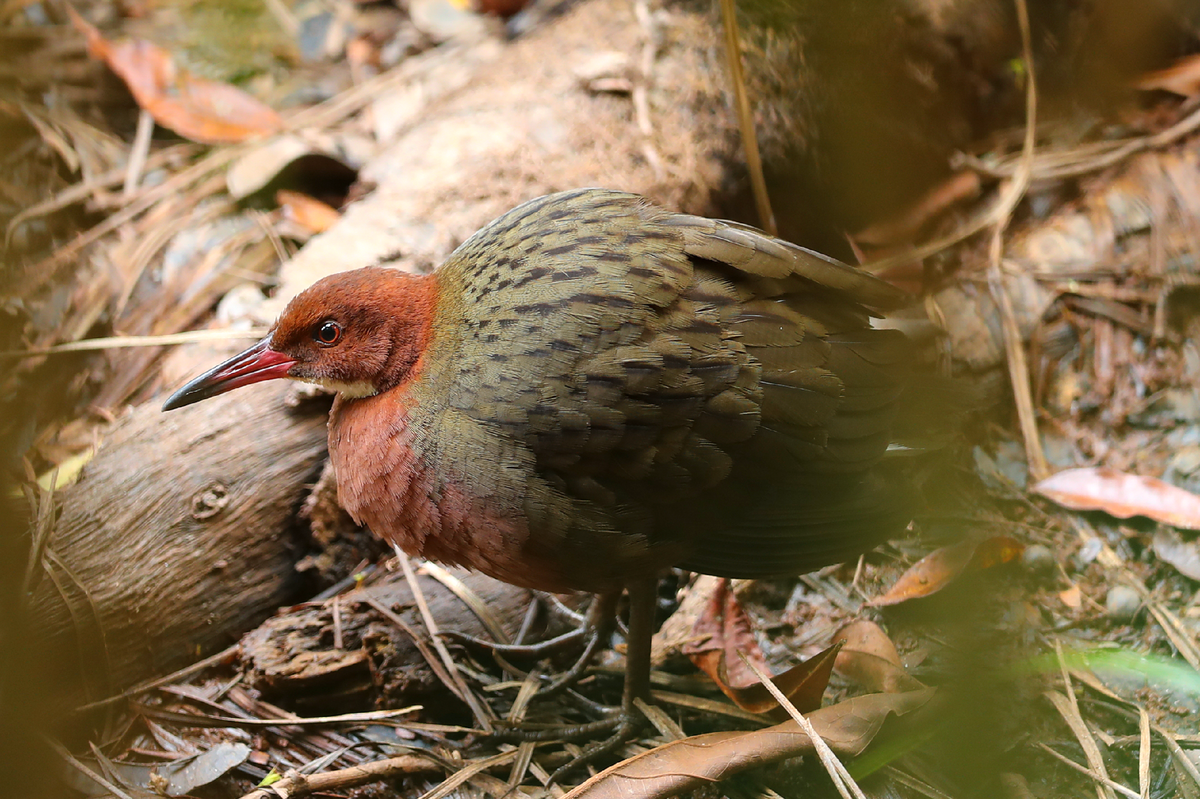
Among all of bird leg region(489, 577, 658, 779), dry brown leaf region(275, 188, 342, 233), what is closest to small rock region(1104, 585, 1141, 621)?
bird leg region(489, 577, 658, 779)

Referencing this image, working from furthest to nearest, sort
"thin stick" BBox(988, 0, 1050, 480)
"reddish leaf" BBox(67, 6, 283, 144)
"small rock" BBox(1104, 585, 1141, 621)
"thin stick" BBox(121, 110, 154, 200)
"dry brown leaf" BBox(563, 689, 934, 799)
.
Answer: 1. "reddish leaf" BBox(67, 6, 283, 144)
2. "thin stick" BBox(121, 110, 154, 200)
3. "thin stick" BBox(988, 0, 1050, 480)
4. "small rock" BBox(1104, 585, 1141, 621)
5. "dry brown leaf" BBox(563, 689, 934, 799)

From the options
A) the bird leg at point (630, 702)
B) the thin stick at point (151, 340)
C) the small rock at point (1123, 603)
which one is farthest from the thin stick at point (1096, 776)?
the thin stick at point (151, 340)

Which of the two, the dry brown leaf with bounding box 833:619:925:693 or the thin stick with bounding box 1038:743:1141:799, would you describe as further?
the dry brown leaf with bounding box 833:619:925:693

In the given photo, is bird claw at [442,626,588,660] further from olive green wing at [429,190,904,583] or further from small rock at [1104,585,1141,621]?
small rock at [1104,585,1141,621]

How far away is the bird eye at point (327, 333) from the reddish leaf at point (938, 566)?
5.87 feet

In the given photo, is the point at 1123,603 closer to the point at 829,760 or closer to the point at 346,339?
the point at 829,760

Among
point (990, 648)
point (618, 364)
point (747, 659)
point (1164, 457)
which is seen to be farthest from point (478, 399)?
point (1164, 457)

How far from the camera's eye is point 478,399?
218cm

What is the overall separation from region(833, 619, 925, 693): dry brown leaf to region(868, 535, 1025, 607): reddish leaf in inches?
5.8

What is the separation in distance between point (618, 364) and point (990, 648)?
108 centimetres

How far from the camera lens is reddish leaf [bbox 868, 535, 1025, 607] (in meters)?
2.60

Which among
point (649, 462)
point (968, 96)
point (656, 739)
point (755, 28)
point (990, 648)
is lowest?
point (656, 739)

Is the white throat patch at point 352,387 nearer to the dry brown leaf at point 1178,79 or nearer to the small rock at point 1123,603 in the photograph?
the small rock at point 1123,603

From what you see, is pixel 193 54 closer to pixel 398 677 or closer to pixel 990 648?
pixel 398 677
